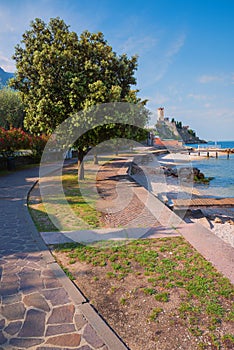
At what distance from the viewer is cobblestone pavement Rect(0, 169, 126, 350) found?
285 centimetres

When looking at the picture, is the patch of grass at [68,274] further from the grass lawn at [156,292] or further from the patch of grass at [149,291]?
the patch of grass at [149,291]

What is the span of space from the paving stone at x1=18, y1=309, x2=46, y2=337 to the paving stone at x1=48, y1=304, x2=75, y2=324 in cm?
13

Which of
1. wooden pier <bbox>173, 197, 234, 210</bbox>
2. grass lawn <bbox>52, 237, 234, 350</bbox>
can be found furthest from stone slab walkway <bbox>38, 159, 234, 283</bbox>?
wooden pier <bbox>173, 197, 234, 210</bbox>

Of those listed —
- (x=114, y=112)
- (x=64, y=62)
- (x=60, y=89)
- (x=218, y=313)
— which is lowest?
(x=218, y=313)

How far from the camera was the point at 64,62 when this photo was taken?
1126 cm

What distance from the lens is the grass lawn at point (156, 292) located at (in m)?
2.99

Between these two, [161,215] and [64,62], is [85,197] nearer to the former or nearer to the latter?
[161,215]

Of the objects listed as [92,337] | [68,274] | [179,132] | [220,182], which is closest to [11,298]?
[68,274]

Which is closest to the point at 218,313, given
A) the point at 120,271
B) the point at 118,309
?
the point at 118,309

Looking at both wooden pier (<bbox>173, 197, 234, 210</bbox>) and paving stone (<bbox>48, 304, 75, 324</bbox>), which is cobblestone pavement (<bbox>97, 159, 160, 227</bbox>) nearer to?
wooden pier (<bbox>173, 197, 234, 210</bbox>)

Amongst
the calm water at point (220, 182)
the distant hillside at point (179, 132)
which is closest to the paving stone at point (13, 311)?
the calm water at point (220, 182)

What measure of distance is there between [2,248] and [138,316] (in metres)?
3.54

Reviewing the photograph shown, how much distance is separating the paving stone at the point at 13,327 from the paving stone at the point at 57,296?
0.53m

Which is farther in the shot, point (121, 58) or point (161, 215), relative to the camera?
point (121, 58)
